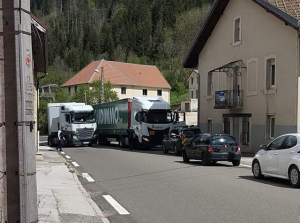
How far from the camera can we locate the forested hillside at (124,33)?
111 metres

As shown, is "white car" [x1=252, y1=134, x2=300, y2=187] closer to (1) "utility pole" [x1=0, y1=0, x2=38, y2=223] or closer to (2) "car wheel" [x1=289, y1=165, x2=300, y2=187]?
(2) "car wheel" [x1=289, y1=165, x2=300, y2=187]

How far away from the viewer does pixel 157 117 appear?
106 ft

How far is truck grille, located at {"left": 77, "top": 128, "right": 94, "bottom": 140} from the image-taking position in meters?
37.1

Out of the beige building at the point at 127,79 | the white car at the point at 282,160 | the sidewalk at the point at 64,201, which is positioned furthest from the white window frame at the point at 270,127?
the beige building at the point at 127,79

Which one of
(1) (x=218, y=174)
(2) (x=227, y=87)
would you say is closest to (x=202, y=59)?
(2) (x=227, y=87)

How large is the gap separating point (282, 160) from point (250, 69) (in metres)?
17.5

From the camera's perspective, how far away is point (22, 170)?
434cm

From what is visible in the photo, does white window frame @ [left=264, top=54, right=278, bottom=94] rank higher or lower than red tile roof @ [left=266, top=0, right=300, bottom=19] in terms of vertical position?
lower

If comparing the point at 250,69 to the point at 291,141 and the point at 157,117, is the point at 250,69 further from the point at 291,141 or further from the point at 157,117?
the point at 291,141

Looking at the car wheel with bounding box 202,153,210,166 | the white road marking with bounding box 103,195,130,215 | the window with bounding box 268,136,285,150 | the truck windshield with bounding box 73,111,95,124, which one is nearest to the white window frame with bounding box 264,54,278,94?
the car wheel with bounding box 202,153,210,166

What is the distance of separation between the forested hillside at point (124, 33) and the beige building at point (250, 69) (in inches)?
2726

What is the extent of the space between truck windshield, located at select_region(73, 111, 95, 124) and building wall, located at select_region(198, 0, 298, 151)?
917 cm

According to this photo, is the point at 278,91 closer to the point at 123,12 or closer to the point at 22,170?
the point at 22,170

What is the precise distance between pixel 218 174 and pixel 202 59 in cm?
2288
